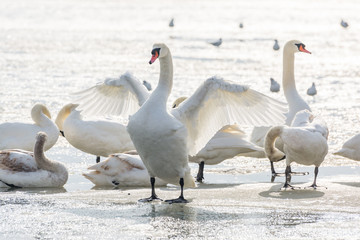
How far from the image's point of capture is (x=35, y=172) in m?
7.81

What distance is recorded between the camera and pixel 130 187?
805cm

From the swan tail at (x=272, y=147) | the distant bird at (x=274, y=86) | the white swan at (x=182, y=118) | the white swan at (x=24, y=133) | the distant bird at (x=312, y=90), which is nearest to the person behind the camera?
the white swan at (x=182, y=118)

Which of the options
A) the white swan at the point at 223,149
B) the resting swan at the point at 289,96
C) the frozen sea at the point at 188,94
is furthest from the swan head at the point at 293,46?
the white swan at the point at 223,149

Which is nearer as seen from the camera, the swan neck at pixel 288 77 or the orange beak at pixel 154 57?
the orange beak at pixel 154 57

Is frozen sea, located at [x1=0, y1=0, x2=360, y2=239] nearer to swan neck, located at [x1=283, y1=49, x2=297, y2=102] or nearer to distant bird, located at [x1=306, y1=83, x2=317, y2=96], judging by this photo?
distant bird, located at [x1=306, y1=83, x2=317, y2=96]

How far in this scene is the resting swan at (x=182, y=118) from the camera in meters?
6.62

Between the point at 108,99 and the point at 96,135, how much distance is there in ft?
2.56

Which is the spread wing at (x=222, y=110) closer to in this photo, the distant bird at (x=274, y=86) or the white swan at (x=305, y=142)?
the white swan at (x=305, y=142)

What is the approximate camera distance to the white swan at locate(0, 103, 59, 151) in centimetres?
911

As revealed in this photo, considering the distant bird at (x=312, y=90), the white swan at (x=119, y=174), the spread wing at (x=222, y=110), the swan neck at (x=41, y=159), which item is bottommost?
the white swan at (x=119, y=174)

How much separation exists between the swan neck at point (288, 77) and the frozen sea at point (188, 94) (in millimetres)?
621

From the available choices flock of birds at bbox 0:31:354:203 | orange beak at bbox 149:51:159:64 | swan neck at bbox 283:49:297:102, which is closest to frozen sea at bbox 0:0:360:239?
flock of birds at bbox 0:31:354:203

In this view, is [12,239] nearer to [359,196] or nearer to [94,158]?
[359,196]

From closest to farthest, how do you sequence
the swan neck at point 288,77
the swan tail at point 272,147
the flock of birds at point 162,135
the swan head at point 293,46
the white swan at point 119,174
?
the flock of birds at point 162,135 → the white swan at point 119,174 → the swan tail at point 272,147 → the swan neck at point 288,77 → the swan head at point 293,46
